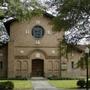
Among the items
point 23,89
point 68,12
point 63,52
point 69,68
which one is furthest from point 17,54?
point 68,12

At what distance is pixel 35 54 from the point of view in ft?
224

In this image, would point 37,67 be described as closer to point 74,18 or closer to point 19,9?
point 19,9

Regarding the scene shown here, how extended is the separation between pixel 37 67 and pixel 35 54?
2.41 m

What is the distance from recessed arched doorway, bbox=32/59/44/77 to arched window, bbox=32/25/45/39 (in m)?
4.12

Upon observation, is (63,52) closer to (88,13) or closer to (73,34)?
(73,34)

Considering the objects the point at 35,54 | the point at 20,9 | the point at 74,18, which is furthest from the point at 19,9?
the point at 35,54

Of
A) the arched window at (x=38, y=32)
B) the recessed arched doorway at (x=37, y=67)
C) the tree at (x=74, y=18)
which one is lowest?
the recessed arched doorway at (x=37, y=67)

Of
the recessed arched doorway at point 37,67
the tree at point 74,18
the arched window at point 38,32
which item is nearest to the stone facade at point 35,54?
the recessed arched doorway at point 37,67

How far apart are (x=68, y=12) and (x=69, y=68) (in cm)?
3649

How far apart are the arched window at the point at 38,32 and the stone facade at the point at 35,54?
0.38 metres

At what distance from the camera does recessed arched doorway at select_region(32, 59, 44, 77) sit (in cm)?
6869

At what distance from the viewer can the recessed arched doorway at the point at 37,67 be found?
225 feet

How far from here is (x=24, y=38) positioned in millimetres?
68500

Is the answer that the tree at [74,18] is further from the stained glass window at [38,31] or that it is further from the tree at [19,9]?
the stained glass window at [38,31]
